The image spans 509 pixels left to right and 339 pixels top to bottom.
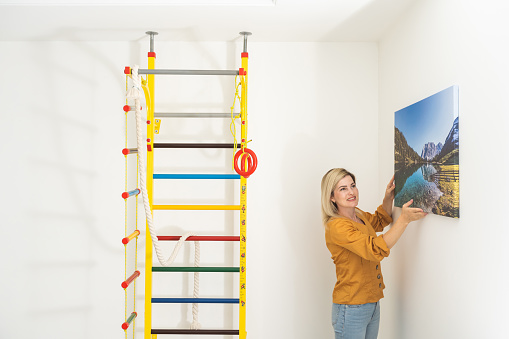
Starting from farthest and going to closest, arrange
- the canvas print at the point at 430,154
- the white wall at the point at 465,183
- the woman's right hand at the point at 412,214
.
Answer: the woman's right hand at the point at 412,214, the canvas print at the point at 430,154, the white wall at the point at 465,183

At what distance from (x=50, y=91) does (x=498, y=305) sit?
2708 millimetres

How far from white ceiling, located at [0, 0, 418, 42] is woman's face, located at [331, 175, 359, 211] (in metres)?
0.89

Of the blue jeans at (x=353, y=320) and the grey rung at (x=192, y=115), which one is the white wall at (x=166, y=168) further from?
the blue jeans at (x=353, y=320)

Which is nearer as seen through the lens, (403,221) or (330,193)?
(403,221)

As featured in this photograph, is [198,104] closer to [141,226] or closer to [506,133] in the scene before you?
[141,226]

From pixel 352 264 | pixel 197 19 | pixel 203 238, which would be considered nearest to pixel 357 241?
pixel 352 264

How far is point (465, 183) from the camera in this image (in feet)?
5.24

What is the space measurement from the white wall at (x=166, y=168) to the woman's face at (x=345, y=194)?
51 centimetres

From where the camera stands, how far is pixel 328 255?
2740 mm

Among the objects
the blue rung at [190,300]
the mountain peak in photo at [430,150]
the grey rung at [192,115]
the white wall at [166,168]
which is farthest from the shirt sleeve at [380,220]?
the grey rung at [192,115]

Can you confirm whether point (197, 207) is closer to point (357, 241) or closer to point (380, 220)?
point (357, 241)

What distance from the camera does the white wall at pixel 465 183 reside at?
1396 millimetres

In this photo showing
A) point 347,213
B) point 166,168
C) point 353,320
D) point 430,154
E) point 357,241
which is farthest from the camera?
point 166,168

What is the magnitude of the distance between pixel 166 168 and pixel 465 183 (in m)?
1.79
